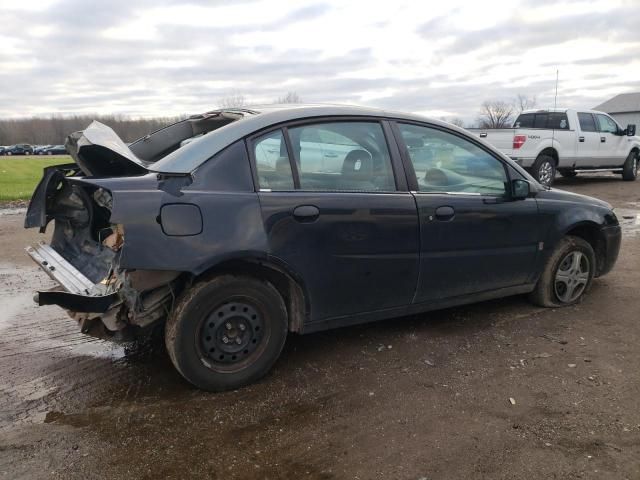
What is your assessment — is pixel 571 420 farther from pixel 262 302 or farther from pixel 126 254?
pixel 126 254

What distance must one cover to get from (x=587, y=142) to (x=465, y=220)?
477 inches

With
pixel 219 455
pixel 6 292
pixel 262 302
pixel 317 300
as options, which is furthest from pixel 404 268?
pixel 6 292

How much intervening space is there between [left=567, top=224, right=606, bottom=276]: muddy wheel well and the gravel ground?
0.56m

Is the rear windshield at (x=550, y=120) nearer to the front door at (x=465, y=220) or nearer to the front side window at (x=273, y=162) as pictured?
the front door at (x=465, y=220)

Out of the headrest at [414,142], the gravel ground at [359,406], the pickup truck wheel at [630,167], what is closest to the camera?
the gravel ground at [359,406]

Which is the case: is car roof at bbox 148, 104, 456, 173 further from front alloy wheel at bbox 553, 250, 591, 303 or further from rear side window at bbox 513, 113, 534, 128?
rear side window at bbox 513, 113, 534, 128

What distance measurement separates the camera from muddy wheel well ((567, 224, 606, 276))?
4.85 m

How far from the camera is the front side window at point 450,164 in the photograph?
3869mm

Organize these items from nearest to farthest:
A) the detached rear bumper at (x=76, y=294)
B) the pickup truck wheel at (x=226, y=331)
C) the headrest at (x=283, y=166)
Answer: the detached rear bumper at (x=76, y=294) → the pickup truck wheel at (x=226, y=331) → the headrest at (x=283, y=166)

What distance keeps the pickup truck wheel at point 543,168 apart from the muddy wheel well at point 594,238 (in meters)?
8.59

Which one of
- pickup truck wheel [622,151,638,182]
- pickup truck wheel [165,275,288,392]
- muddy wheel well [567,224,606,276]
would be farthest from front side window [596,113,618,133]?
pickup truck wheel [165,275,288,392]

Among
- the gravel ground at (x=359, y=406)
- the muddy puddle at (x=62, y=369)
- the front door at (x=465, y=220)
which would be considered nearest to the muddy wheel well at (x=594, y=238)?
the gravel ground at (x=359, y=406)

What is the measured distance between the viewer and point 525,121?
1420 cm

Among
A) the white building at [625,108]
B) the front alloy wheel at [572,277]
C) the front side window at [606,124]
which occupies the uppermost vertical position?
the white building at [625,108]
